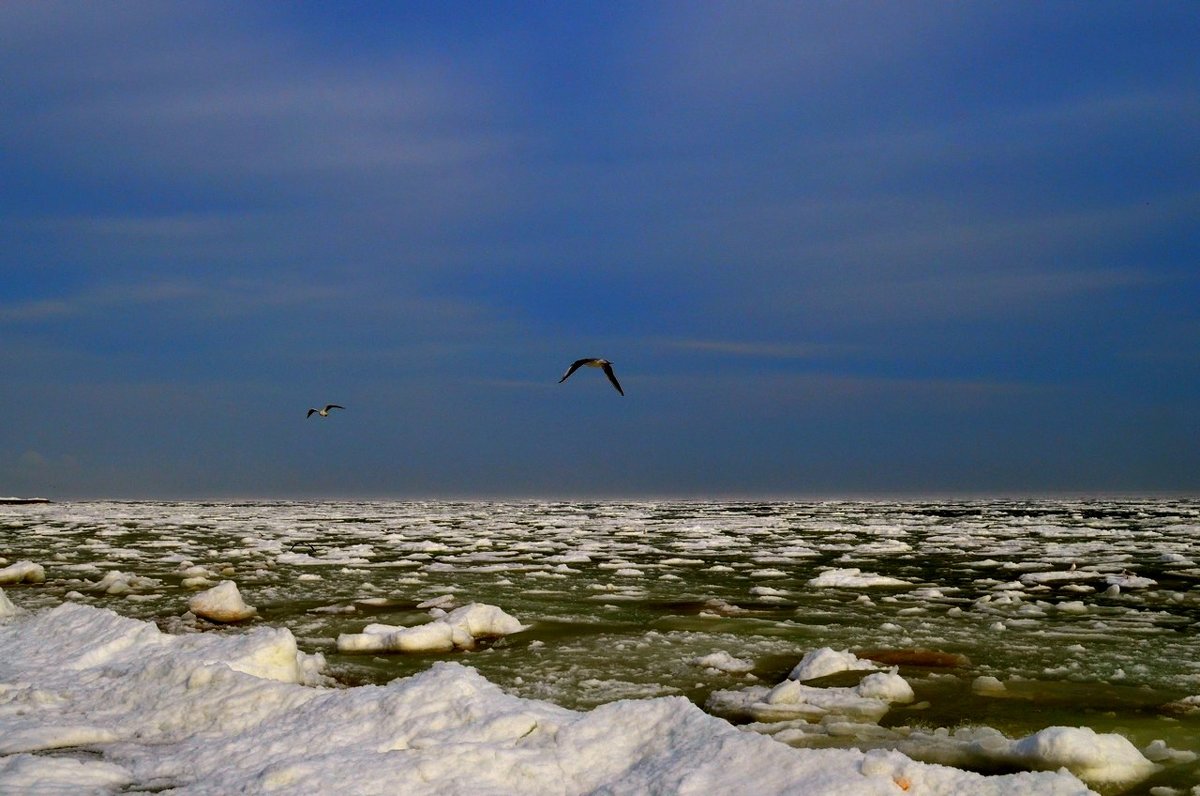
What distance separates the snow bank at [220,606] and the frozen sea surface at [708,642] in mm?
43

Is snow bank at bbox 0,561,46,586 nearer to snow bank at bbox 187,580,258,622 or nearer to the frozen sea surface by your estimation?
the frozen sea surface

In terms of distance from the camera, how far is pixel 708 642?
6387 millimetres

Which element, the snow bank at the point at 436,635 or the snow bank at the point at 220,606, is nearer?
the snow bank at the point at 436,635

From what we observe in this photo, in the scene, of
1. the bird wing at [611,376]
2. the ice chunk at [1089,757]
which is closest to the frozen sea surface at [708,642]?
the ice chunk at [1089,757]

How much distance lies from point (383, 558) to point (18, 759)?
10230 mm

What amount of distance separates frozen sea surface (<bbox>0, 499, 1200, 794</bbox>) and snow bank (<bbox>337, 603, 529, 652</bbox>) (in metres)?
0.02

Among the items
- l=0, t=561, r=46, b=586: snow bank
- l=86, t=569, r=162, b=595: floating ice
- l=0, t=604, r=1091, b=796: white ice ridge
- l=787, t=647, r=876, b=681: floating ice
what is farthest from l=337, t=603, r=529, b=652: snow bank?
l=0, t=561, r=46, b=586: snow bank

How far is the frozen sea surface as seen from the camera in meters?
3.69

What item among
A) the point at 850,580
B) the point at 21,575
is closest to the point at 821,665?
the point at 850,580

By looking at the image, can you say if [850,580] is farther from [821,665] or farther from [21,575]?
[21,575]

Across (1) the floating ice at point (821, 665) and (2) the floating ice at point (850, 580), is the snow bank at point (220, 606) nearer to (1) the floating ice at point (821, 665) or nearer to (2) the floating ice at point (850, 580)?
(1) the floating ice at point (821, 665)

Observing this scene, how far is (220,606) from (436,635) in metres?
2.38

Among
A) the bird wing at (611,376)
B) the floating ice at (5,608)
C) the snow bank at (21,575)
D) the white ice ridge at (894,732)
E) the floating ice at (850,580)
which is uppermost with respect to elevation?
the bird wing at (611,376)

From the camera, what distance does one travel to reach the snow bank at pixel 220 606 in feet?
24.3
